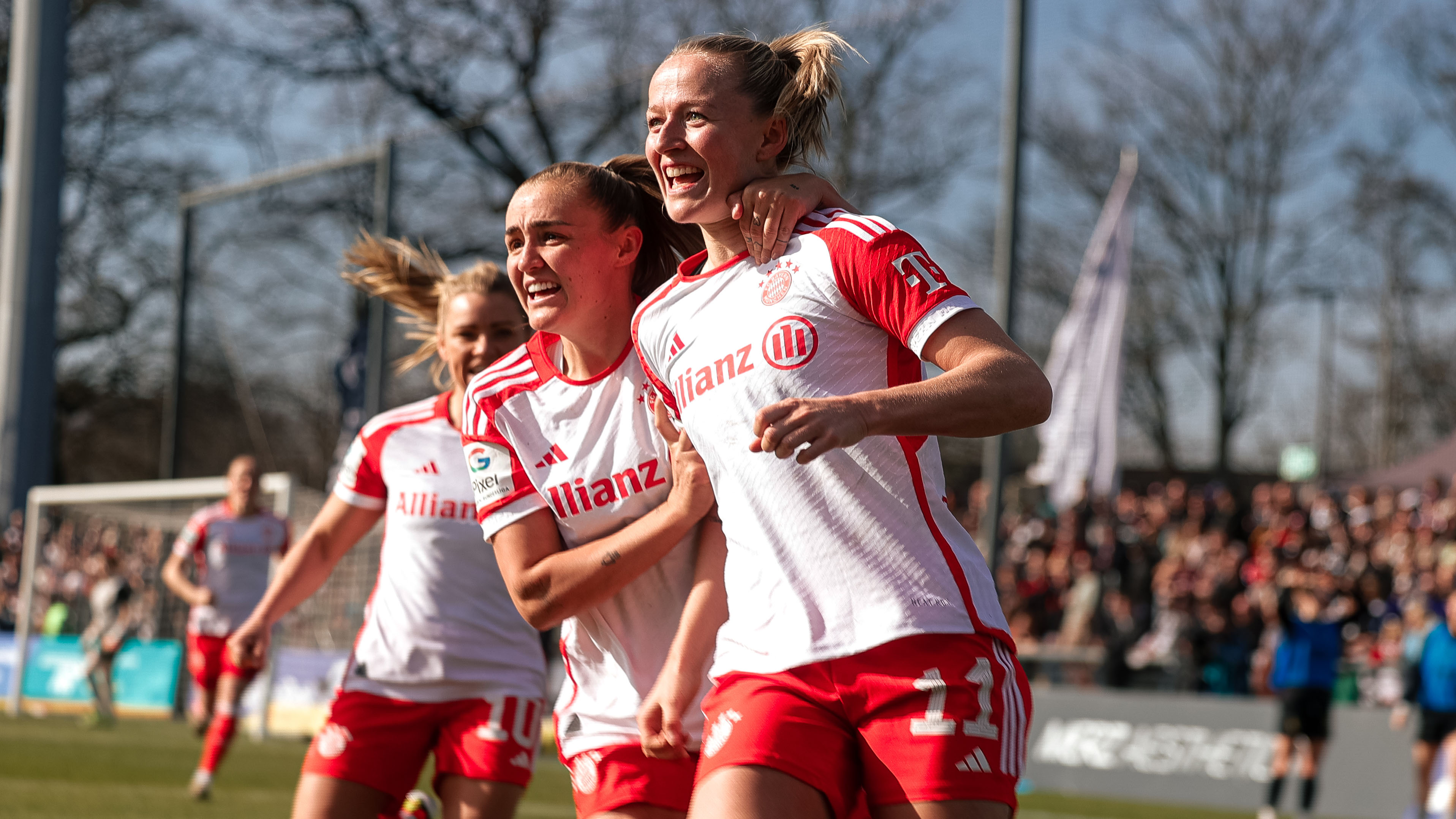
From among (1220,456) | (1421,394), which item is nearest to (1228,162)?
(1220,456)

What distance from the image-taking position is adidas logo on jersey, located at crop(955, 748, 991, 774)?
2717 mm

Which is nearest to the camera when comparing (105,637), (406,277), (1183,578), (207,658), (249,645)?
(249,645)

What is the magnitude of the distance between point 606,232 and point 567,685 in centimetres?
104

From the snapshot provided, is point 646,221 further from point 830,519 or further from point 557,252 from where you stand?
point 830,519

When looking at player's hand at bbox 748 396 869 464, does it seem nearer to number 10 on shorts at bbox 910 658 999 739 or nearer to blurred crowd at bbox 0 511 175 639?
number 10 on shorts at bbox 910 658 999 739

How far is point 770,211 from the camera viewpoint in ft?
9.53

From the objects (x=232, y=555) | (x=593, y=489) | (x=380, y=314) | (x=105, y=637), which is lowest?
(x=105, y=637)

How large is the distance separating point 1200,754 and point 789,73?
11480mm

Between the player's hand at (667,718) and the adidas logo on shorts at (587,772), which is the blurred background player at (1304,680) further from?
the player's hand at (667,718)

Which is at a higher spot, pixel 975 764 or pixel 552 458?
pixel 552 458

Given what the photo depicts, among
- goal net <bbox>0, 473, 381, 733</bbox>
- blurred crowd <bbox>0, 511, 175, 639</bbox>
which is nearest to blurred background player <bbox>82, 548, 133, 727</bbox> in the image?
goal net <bbox>0, 473, 381, 733</bbox>

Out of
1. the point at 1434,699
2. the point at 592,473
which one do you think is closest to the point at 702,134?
the point at 592,473

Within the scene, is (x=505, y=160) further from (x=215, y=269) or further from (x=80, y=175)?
(x=80, y=175)

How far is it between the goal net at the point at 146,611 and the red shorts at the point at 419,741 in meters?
11.0
